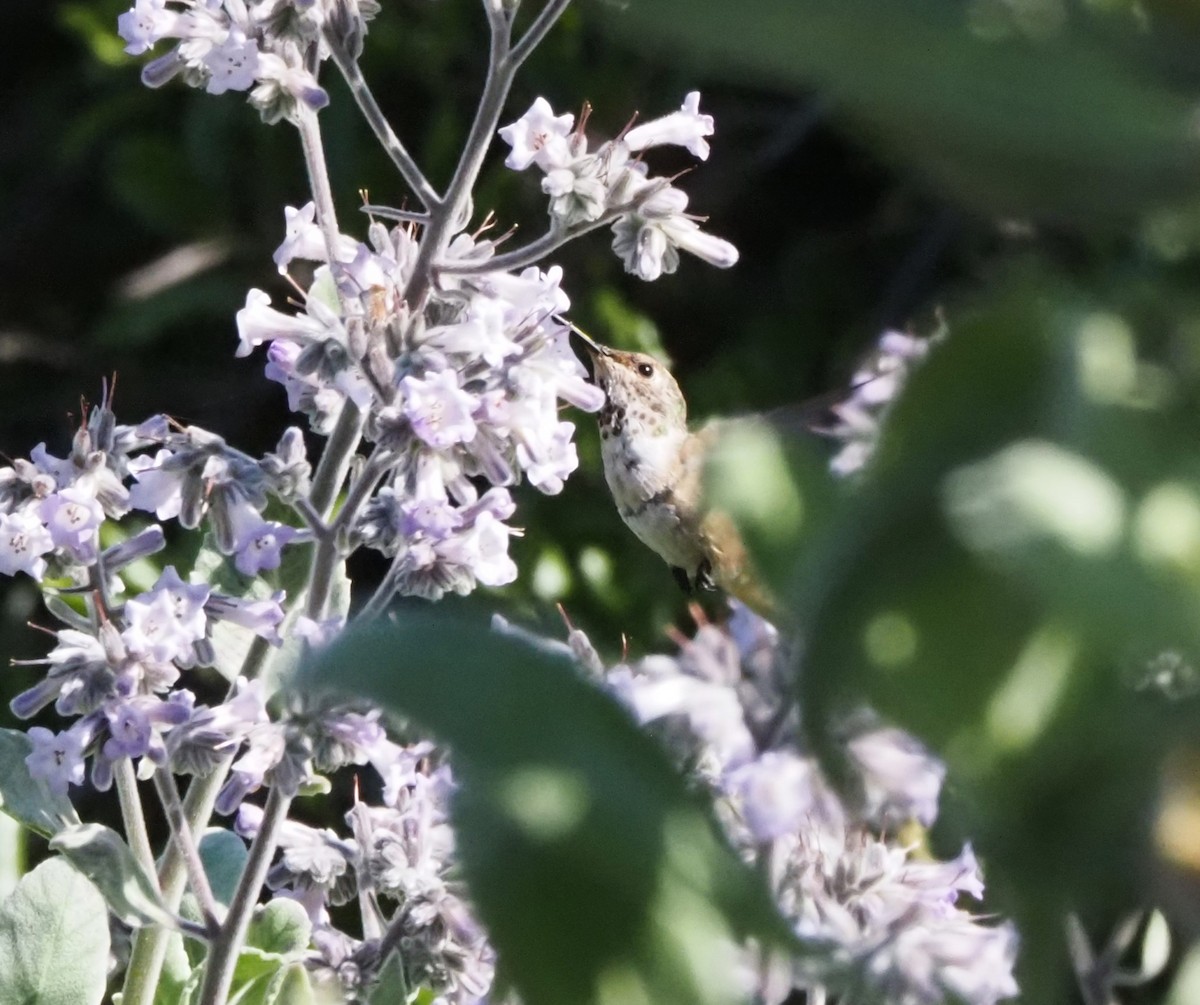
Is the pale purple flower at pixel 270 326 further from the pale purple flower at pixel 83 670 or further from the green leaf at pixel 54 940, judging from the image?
the green leaf at pixel 54 940

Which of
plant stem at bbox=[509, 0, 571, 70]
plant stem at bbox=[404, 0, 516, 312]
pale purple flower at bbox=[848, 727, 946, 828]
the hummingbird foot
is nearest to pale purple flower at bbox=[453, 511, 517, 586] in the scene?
plant stem at bbox=[404, 0, 516, 312]

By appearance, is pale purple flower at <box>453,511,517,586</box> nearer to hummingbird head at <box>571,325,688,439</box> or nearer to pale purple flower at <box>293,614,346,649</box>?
pale purple flower at <box>293,614,346,649</box>

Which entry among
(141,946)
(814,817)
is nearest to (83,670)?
(141,946)

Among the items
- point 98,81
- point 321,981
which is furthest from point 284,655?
point 98,81

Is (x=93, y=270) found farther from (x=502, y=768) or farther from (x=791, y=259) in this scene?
(x=502, y=768)

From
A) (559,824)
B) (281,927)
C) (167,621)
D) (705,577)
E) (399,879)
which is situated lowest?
(705,577)

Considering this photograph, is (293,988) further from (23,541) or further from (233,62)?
(233,62)
